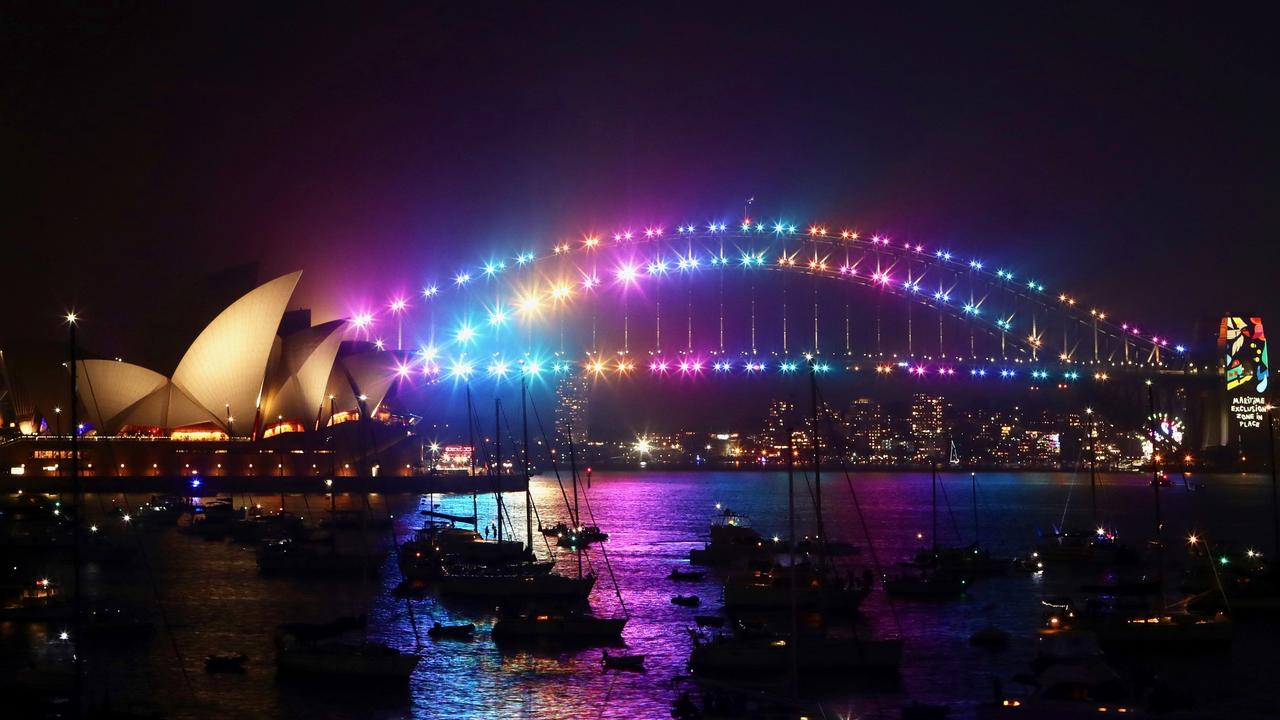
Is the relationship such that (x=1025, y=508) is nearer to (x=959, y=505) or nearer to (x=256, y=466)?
(x=959, y=505)

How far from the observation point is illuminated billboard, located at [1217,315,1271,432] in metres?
119

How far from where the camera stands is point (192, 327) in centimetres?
6184

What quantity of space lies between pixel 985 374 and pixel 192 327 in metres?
49.5

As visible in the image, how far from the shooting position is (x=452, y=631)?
25359 millimetres

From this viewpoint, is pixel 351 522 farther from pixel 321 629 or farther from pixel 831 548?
pixel 321 629

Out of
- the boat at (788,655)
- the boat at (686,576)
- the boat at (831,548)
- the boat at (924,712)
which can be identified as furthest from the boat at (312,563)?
the boat at (924,712)

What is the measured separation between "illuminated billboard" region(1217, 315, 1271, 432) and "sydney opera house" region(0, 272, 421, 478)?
242ft

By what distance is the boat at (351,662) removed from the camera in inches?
816

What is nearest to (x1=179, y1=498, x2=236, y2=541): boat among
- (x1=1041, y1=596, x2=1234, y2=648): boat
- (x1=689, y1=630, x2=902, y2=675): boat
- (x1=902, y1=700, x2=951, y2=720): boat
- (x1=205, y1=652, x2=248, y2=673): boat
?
(x1=205, y1=652, x2=248, y2=673): boat

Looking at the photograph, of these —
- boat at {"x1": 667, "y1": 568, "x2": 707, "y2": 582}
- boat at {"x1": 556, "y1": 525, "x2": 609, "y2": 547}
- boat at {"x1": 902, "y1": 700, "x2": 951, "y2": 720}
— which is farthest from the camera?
boat at {"x1": 556, "y1": 525, "x2": 609, "y2": 547}

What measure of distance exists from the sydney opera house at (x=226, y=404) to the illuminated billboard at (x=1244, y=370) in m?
73.8

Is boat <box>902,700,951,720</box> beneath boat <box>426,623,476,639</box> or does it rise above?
beneath

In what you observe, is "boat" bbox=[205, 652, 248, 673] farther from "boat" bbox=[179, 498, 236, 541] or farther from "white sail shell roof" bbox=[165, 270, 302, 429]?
"white sail shell roof" bbox=[165, 270, 302, 429]

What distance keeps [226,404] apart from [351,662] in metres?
50.2
